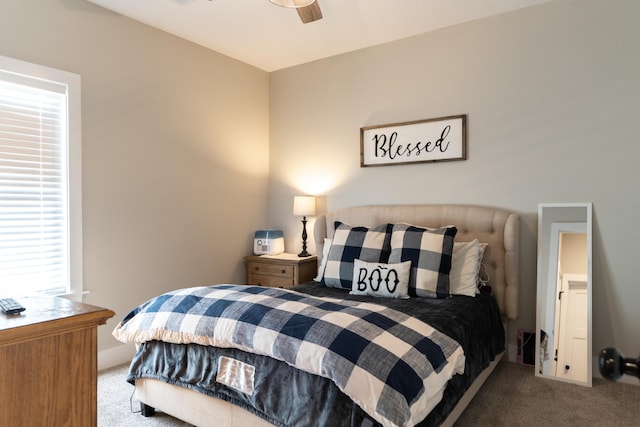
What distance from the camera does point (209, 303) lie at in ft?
6.94

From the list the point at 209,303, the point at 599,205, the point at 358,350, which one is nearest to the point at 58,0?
the point at 209,303

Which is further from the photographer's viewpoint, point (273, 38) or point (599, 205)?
point (273, 38)

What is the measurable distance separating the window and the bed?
41.5 inches

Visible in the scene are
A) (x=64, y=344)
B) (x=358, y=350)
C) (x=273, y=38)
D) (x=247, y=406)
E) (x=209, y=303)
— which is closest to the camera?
(x=64, y=344)

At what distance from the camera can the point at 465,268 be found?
286 centimetres

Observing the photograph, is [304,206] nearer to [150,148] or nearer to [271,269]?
[271,269]

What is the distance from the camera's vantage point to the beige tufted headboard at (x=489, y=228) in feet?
9.77

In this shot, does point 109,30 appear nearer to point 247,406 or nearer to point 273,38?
point 273,38

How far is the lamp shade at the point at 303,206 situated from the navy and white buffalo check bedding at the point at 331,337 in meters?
1.70

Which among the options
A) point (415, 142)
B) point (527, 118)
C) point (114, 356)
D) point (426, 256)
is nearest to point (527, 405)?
point (426, 256)

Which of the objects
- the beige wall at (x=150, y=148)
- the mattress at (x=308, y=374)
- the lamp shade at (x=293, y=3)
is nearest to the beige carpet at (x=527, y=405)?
the mattress at (x=308, y=374)

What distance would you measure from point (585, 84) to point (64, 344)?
10.8 feet

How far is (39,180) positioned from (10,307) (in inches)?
78.7

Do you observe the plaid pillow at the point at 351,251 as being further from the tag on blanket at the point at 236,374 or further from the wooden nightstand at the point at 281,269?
the tag on blanket at the point at 236,374
